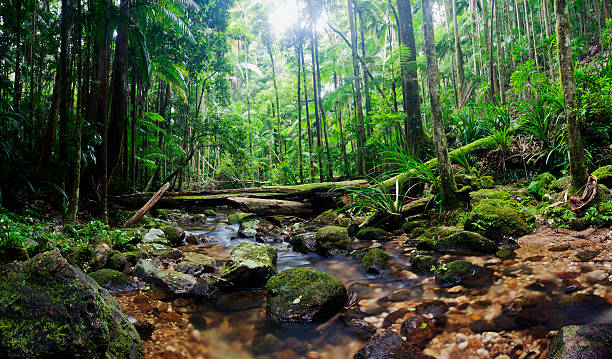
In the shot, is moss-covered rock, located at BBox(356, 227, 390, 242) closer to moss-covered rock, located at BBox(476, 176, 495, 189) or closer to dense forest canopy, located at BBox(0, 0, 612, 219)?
dense forest canopy, located at BBox(0, 0, 612, 219)

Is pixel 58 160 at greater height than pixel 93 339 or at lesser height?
greater

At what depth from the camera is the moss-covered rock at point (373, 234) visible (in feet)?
19.4

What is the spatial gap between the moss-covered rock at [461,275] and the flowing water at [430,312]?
0.11 meters

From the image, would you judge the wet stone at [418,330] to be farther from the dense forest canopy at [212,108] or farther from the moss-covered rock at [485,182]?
the moss-covered rock at [485,182]

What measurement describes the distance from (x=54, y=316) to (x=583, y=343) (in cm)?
310

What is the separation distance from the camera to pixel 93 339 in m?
1.84

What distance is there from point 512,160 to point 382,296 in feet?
17.9

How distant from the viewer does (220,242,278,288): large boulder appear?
3.98 meters

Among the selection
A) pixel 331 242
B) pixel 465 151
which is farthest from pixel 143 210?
pixel 465 151

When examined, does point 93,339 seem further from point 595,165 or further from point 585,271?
point 595,165

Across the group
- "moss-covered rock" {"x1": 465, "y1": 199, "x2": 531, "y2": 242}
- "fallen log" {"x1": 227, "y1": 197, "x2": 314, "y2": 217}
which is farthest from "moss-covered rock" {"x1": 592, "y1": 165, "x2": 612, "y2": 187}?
"fallen log" {"x1": 227, "y1": 197, "x2": 314, "y2": 217}

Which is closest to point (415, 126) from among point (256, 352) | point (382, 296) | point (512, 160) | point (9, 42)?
point (512, 160)

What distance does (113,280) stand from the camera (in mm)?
3816

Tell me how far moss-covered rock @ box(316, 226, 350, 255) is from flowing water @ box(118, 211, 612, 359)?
144 centimetres
